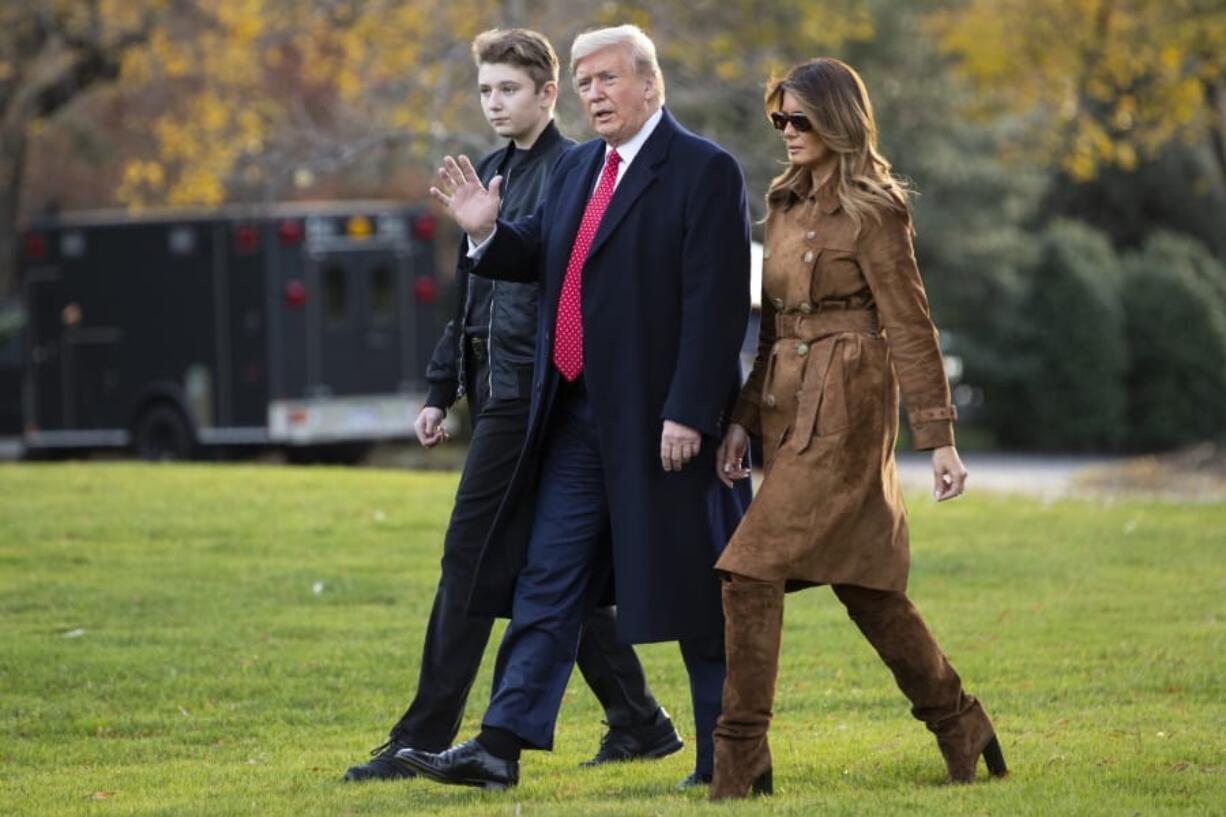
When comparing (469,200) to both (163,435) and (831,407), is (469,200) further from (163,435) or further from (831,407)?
(163,435)

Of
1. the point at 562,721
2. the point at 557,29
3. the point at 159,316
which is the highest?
the point at 557,29

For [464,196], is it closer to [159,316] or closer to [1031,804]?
[1031,804]

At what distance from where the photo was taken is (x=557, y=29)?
21.2m

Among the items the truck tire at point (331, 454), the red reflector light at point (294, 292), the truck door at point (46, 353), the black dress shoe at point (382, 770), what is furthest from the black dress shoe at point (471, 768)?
the truck door at point (46, 353)

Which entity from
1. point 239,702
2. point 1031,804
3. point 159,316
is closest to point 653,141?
point 1031,804

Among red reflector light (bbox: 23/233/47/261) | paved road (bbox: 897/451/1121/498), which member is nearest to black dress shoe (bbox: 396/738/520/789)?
→ paved road (bbox: 897/451/1121/498)

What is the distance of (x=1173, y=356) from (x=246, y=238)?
53.1 ft

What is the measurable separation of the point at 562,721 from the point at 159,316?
15130 mm

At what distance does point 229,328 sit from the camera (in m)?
22.0

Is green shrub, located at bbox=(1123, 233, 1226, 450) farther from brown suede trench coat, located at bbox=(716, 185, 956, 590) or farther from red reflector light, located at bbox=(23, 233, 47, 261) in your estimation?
brown suede trench coat, located at bbox=(716, 185, 956, 590)

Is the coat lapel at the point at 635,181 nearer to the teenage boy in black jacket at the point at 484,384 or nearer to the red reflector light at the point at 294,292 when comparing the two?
the teenage boy in black jacket at the point at 484,384

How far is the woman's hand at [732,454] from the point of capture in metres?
5.99

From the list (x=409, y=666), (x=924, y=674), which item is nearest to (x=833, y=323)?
(x=924, y=674)

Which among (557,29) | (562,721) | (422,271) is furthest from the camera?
(422,271)
